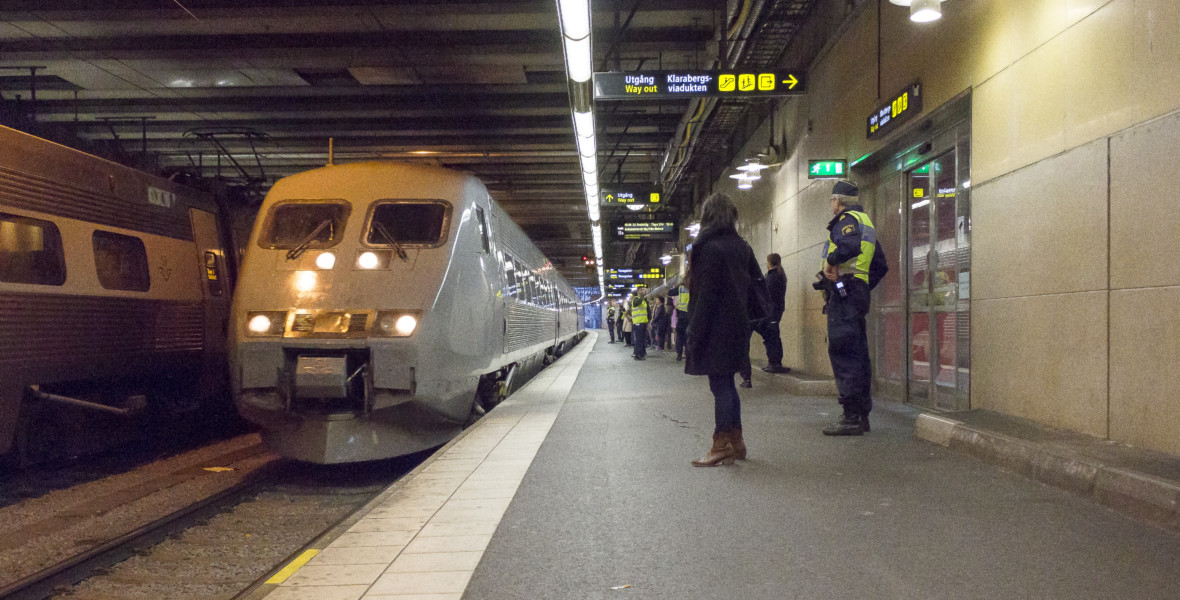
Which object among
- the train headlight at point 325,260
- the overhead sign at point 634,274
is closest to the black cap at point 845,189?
the train headlight at point 325,260

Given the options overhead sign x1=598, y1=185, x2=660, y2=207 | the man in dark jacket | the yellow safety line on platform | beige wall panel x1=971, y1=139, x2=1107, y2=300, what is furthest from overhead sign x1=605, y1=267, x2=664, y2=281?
the yellow safety line on platform

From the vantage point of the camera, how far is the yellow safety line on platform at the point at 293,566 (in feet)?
10.4

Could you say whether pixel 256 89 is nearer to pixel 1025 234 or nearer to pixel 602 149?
pixel 602 149

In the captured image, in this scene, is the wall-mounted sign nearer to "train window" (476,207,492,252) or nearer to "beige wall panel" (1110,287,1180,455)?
"beige wall panel" (1110,287,1180,455)

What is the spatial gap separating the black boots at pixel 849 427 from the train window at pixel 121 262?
255 inches

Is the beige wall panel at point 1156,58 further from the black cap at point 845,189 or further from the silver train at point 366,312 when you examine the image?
the silver train at point 366,312

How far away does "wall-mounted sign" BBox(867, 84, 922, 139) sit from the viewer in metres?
7.55

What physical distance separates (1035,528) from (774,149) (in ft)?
35.0

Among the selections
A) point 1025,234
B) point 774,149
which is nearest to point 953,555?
point 1025,234

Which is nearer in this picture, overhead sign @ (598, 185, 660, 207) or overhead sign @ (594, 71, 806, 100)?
overhead sign @ (594, 71, 806, 100)

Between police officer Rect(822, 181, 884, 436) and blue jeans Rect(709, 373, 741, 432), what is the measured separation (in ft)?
3.99

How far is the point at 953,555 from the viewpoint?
319 cm

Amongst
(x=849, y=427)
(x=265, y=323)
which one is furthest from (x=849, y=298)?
(x=265, y=323)

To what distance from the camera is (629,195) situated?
19141 millimetres
